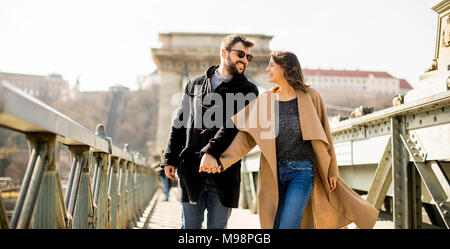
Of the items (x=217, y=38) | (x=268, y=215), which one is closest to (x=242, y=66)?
(x=268, y=215)

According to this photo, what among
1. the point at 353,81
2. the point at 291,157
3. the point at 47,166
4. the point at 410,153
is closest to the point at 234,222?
the point at 410,153

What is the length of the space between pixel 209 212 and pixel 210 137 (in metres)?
0.48

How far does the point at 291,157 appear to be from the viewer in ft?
10.1

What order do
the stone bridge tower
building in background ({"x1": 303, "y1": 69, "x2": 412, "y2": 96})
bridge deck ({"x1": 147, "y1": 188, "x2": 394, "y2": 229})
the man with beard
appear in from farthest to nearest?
building in background ({"x1": 303, "y1": 69, "x2": 412, "y2": 96}) < the stone bridge tower < bridge deck ({"x1": 147, "y1": 188, "x2": 394, "y2": 229}) < the man with beard

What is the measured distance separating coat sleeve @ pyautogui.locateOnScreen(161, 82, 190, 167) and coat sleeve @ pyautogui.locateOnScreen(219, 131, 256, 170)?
381mm

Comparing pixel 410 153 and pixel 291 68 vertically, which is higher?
pixel 291 68

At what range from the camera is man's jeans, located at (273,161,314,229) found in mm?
2979

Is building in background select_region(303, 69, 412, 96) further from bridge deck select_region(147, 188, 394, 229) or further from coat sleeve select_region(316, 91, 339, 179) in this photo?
coat sleeve select_region(316, 91, 339, 179)

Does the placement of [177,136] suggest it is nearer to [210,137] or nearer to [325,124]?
[210,137]

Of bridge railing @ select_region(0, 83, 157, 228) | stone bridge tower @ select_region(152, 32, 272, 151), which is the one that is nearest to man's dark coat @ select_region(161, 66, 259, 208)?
bridge railing @ select_region(0, 83, 157, 228)

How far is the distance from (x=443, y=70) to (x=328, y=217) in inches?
67.5

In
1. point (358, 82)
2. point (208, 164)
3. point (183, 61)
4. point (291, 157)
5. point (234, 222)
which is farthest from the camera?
point (358, 82)

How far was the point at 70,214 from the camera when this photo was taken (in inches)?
103
